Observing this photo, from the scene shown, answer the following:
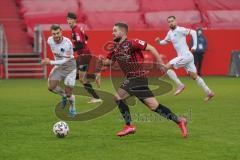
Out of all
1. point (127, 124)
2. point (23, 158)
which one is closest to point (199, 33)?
point (127, 124)

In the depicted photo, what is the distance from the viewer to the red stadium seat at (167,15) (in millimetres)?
36594

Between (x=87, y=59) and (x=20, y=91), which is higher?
(x=87, y=59)

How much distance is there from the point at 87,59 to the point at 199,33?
1407 centimetres

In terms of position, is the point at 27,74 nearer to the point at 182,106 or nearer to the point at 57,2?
the point at 57,2

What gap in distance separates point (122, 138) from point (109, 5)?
26450 mm

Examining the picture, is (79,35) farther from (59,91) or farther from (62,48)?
(62,48)

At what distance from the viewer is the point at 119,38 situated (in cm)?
1209

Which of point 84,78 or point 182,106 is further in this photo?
point 84,78

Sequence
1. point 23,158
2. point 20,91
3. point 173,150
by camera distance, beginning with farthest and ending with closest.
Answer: point 20,91 < point 173,150 < point 23,158

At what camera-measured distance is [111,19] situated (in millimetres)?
36531

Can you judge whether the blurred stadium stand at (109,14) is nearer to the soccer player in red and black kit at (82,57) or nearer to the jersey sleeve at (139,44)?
the soccer player in red and black kit at (82,57)

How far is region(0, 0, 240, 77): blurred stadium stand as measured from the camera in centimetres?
3550

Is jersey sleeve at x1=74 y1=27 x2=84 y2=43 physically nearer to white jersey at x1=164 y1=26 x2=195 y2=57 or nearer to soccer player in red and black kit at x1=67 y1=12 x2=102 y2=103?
soccer player in red and black kit at x1=67 y1=12 x2=102 y2=103

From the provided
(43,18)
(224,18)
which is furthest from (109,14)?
(224,18)
